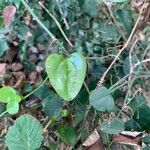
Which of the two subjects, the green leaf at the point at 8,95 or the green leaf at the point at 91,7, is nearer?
the green leaf at the point at 8,95

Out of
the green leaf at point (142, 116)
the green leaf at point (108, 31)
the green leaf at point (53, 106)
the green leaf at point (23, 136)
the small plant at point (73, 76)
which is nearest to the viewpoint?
the green leaf at point (23, 136)

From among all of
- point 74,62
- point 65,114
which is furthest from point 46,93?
point 74,62

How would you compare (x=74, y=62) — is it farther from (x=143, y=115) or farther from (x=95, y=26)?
(x=95, y=26)

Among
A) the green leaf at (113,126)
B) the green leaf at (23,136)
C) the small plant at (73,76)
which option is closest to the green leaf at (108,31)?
the small plant at (73,76)

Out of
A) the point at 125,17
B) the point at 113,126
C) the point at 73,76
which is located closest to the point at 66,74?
the point at 73,76

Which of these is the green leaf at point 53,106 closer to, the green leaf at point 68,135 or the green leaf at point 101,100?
the green leaf at point 68,135

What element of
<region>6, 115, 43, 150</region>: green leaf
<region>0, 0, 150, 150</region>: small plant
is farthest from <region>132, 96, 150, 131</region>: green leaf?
<region>6, 115, 43, 150</region>: green leaf
